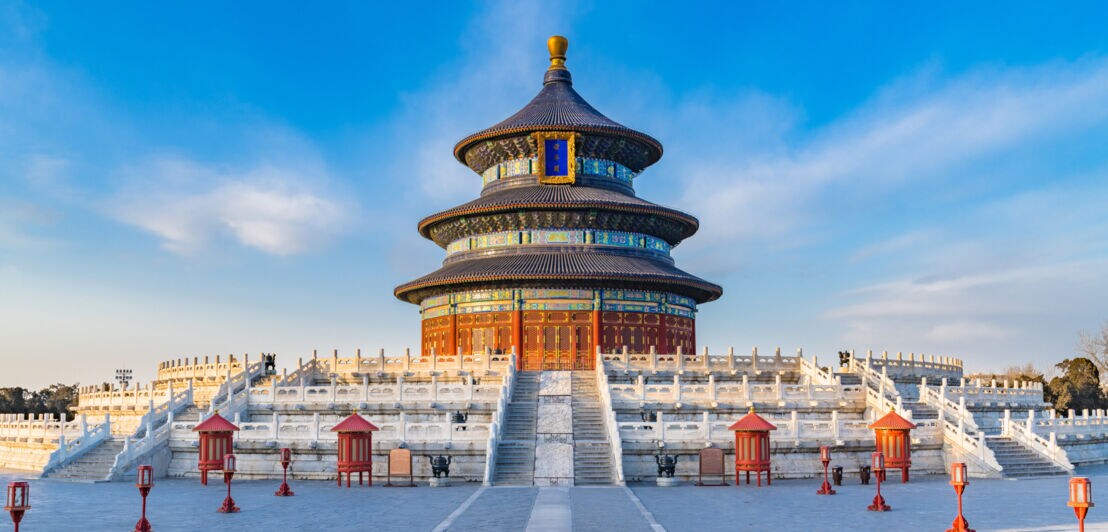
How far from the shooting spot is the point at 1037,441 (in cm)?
3538

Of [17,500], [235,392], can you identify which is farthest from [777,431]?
[235,392]

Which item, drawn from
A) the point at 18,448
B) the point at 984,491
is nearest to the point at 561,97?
the point at 18,448

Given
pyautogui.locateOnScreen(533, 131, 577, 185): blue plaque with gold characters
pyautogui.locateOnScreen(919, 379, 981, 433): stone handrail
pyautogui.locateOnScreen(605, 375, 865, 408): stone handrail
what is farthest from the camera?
pyautogui.locateOnScreen(533, 131, 577, 185): blue plaque with gold characters

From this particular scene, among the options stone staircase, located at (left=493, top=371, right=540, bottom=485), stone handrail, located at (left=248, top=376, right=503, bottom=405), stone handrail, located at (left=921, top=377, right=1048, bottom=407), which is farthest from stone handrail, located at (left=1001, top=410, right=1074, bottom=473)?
stone handrail, located at (left=248, top=376, right=503, bottom=405)

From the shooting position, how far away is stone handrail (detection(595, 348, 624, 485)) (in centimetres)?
3052

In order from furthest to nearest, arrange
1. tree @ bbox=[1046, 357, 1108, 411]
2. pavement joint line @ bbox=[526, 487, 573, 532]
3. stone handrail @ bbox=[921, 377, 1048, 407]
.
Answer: tree @ bbox=[1046, 357, 1108, 411]
stone handrail @ bbox=[921, 377, 1048, 407]
pavement joint line @ bbox=[526, 487, 573, 532]

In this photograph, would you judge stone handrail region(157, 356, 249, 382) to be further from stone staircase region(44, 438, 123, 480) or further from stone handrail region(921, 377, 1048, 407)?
stone handrail region(921, 377, 1048, 407)

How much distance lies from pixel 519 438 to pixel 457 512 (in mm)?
12429

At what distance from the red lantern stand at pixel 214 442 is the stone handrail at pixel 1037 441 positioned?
24604 millimetres

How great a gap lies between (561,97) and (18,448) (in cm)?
3402

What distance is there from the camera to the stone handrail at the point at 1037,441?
34134 mm

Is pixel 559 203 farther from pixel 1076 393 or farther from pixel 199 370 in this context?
pixel 1076 393

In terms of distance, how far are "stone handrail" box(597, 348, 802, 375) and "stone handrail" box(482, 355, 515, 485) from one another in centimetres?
369

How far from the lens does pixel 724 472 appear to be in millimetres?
30375
